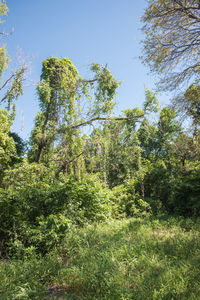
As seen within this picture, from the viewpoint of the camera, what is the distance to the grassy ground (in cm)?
232

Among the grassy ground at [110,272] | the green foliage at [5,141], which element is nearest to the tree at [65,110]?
the green foliage at [5,141]

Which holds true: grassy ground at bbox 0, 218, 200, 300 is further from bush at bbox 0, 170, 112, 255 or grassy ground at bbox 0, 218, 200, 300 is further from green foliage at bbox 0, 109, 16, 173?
green foliage at bbox 0, 109, 16, 173

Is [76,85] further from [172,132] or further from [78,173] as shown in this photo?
[172,132]

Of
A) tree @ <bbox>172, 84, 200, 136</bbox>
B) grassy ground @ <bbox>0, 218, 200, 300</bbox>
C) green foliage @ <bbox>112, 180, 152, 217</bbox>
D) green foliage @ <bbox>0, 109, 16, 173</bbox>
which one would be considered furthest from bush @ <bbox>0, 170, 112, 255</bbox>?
tree @ <bbox>172, 84, 200, 136</bbox>

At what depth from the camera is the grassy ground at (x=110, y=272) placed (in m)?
2.32

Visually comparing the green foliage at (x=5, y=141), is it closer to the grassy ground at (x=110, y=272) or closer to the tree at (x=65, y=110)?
the tree at (x=65, y=110)

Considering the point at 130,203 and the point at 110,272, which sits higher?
the point at 130,203

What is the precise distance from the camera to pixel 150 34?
5.70 meters

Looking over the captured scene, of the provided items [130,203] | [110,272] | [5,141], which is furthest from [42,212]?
[5,141]

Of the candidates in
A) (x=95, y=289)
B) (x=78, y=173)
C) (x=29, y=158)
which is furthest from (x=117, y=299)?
(x=29, y=158)

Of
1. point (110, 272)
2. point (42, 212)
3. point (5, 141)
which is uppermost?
point (5, 141)

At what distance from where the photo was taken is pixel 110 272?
2.69 meters

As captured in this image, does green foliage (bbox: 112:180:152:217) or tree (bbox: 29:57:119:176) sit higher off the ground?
tree (bbox: 29:57:119:176)

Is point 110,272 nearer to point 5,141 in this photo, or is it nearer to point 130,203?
point 130,203
